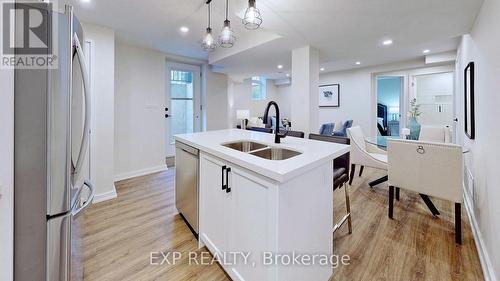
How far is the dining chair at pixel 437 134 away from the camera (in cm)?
358

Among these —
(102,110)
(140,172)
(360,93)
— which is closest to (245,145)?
(102,110)

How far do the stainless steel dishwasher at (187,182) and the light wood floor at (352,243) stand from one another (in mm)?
→ 181

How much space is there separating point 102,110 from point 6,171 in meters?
2.45

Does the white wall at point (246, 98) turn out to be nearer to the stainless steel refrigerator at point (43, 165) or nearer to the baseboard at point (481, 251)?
the baseboard at point (481, 251)

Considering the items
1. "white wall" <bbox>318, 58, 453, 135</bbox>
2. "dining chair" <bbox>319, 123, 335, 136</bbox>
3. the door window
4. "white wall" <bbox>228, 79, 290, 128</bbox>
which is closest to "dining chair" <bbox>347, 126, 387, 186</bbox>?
"dining chair" <bbox>319, 123, 335, 136</bbox>

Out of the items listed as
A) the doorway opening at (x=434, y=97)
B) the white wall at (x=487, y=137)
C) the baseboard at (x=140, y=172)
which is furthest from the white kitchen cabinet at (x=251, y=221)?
the doorway opening at (x=434, y=97)

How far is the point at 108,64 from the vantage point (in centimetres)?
296

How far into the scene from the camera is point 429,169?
2105 mm

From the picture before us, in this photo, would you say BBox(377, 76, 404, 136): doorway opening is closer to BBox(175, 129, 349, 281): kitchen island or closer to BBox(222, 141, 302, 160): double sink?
BBox(222, 141, 302, 160): double sink

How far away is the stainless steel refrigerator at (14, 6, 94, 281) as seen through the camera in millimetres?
852

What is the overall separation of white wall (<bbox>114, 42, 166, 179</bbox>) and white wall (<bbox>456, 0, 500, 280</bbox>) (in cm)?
444

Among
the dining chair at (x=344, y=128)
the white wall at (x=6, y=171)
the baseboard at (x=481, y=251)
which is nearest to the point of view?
the white wall at (x=6, y=171)

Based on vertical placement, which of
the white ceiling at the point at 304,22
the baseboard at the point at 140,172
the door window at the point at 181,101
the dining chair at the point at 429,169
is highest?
the white ceiling at the point at 304,22

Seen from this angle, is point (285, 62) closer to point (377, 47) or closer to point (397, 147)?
point (377, 47)
